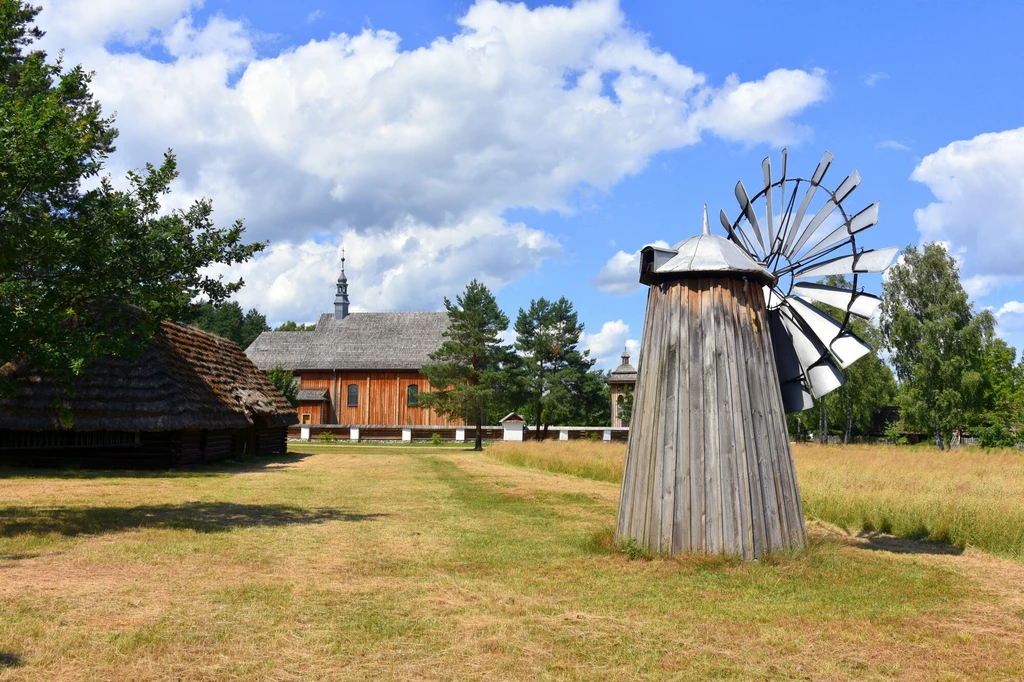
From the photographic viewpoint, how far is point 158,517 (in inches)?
465

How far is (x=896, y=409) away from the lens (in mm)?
56656

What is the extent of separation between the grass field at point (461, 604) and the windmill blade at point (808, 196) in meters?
3.76

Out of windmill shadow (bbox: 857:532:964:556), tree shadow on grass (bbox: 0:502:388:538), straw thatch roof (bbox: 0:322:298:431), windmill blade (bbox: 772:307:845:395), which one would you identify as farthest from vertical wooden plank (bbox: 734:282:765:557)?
straw thatch roof (bbox: 0:322:298:431)

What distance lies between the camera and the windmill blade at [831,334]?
9359 mm

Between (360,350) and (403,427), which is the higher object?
(360,350)

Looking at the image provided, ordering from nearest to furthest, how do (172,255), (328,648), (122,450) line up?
1. (328,648)
2. (172,255)
3. (122,450)

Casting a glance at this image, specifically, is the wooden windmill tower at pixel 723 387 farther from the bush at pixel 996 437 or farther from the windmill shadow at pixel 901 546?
the bush at pixel 996 437

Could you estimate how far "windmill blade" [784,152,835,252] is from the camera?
32.1 feet

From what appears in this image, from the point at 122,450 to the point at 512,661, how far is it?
62.5 ft

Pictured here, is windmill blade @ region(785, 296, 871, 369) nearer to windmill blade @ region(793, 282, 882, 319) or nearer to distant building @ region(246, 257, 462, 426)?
windmill blade @ region(793, 282, 882, 319)

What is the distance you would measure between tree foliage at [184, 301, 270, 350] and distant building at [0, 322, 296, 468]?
58197 millimetres

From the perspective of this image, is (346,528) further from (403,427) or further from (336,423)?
(336,423)

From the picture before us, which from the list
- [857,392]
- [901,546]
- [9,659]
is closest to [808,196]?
[901,546]

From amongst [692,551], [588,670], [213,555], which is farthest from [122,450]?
[588,670]
